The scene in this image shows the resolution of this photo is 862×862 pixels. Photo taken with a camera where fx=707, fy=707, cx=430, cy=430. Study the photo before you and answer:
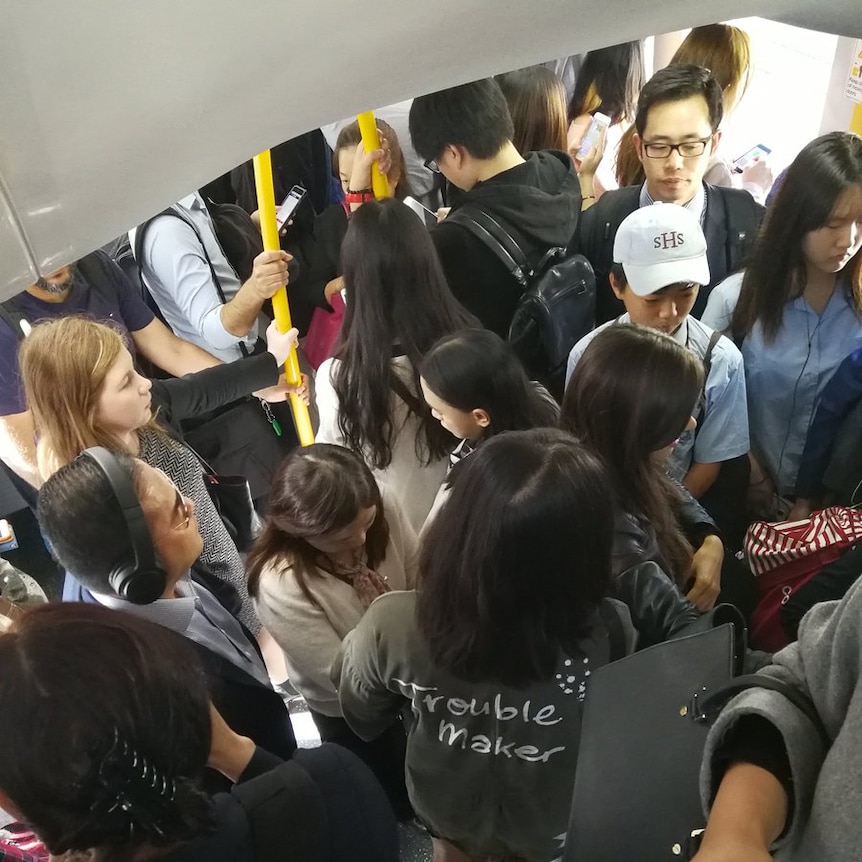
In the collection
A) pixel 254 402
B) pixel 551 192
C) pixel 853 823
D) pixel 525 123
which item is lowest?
pixel 254 402

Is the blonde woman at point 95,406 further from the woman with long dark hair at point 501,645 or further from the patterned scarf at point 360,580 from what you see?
the woman with long dark hair at point 501,645

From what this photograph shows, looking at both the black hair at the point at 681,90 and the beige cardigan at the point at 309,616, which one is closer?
the beige cardigan at the point at 309,616

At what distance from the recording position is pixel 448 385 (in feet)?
4.02

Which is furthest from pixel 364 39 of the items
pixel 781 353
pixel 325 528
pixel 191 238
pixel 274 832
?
pixel 781 353

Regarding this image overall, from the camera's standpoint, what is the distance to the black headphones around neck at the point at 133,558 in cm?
93

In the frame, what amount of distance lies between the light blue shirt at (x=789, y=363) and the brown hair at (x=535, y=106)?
0.61 m

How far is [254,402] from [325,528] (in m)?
0.67

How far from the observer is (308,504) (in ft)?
3.72

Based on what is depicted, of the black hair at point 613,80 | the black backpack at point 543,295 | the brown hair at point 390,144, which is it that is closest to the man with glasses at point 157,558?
the black backpack at point 543,295

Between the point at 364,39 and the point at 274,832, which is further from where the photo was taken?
the point at 274,832

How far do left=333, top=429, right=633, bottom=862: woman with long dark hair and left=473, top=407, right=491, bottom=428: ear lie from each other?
34 cm

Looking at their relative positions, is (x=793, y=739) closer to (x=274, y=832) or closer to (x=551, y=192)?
(x=274, y=832)

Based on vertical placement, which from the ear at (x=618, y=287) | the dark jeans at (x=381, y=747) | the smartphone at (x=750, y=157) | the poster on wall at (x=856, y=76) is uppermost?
the poster on wall at (x=856, y=76)

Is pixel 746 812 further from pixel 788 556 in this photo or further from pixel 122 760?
pixel 788 556
